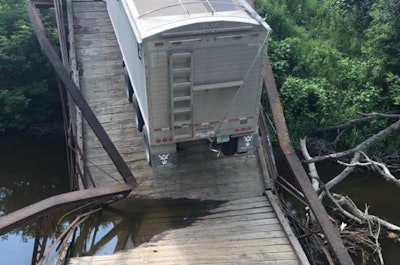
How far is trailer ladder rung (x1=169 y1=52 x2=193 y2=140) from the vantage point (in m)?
6.93

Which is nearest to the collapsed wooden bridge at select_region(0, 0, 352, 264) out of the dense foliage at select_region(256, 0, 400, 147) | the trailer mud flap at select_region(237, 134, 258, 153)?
the trailer mud flap at select_region(237, 134, 258, 153)

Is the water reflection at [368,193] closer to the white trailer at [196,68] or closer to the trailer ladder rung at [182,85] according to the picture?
the white trailer at [196,68]

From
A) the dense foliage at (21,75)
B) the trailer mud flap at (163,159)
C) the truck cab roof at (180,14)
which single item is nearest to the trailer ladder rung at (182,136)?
the trailer mud flap at (163,159)

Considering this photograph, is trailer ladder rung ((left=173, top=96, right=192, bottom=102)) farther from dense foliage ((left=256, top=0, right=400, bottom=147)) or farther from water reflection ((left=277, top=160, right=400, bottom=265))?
dense foliage ((left=256, top=0, right=400, bottom=147))

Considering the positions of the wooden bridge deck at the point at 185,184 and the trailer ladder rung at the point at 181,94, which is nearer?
the trailer ladder rung at the point at 181,94

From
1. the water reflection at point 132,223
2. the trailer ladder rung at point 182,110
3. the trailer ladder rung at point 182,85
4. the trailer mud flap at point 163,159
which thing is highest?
the trailer ladder rung at point 182,85

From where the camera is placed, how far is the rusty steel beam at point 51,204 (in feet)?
18.1

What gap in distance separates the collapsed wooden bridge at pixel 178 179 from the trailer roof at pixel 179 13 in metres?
1.94

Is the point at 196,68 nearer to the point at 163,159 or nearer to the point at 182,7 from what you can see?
the point at 182,7

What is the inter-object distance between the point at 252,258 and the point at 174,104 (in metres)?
2.99

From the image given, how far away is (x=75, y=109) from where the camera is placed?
1027 cm

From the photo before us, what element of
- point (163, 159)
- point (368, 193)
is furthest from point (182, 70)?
point (368, 193)

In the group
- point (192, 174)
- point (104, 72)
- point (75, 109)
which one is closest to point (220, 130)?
point (192, 174)

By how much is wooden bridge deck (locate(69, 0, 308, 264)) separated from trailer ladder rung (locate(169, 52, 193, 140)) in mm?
1752
